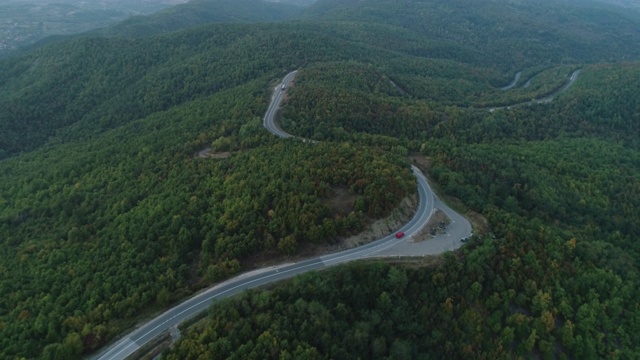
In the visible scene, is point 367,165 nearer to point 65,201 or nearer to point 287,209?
point 287,209

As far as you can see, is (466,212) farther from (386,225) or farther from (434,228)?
(386,225)

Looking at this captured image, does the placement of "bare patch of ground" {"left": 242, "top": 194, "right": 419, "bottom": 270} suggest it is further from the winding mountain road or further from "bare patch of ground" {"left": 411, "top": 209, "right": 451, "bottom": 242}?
"bare patch of ground" {"left": 411, "top": 209, "right": 451, "bottom": 242}

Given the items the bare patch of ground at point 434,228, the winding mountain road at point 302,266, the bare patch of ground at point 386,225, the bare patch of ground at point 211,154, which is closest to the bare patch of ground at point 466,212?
the bare patch of ground at point 434,228

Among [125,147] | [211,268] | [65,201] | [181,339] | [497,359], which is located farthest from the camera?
[125,147]

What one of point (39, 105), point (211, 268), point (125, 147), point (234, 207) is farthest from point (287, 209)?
point (39, 105)

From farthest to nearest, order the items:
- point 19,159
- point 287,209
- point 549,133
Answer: point 549,133
point 19,159
point 287,209

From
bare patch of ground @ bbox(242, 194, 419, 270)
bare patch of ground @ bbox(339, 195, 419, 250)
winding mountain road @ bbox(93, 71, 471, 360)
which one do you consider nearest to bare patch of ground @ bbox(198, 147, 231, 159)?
bare patch of ground @ bbox(242, 194, 419, 270)
